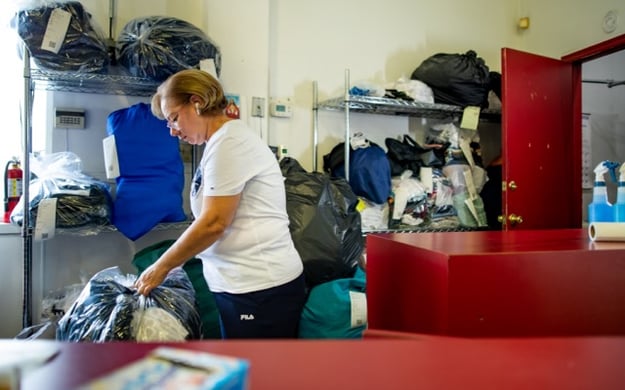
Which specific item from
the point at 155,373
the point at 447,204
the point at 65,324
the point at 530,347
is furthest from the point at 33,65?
the point at 447,204

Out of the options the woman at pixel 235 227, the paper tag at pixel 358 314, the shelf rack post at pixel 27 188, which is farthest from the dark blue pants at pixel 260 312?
the shelf rack post at pixel 27 188

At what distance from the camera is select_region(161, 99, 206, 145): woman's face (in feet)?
4.56

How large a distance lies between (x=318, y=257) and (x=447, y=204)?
128 cm

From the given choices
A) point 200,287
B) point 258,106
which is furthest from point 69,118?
point 200,287

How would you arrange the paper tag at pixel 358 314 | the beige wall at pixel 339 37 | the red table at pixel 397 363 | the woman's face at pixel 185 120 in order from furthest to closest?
1. the beige wall at pixel 339 37
2. the paper tag at pixel 358 314
3. the woman's face at pixel 185 120
4. the red table at pixel 397 363

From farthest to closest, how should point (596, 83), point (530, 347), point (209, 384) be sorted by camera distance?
point (596, 83) < point (530, 347) < point (209, 384)

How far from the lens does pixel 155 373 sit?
1.13 ft

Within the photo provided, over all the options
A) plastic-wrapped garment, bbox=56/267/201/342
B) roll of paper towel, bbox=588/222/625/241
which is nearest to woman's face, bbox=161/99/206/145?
plastic-wrapped garment, bbox=56/267/201/342

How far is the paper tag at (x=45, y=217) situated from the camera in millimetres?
1835

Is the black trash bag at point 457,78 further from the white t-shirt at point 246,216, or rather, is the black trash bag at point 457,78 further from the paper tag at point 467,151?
the white t-shirt at point 246,216

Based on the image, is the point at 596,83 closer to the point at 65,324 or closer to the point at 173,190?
the point at 173,190

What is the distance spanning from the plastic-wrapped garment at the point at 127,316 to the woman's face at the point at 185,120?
1.79ft

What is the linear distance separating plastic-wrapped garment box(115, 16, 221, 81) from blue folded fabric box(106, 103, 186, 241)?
0.21m

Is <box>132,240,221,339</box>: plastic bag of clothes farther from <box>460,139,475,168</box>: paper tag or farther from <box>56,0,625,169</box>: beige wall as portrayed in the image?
<box>460,139,475,168</box>: paper tag
